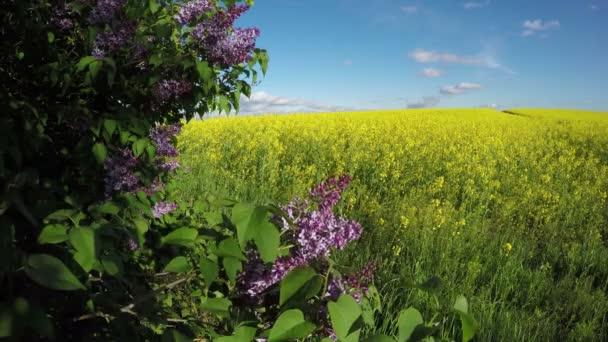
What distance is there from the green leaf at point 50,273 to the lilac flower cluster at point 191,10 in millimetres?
1956

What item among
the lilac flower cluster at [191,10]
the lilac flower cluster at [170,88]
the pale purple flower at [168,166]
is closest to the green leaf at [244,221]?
the lilac flower cluster at [170,88]

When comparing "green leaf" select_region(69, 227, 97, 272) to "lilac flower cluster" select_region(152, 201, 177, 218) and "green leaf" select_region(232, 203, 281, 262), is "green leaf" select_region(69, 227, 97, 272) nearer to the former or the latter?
"green leaf" select_region(232, 203, 281, 262)

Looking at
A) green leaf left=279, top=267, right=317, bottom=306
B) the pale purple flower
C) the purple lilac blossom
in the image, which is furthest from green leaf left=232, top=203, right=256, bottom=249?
the pale purple flower

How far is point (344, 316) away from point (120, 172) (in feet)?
6.43

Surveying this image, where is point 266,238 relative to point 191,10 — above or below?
below

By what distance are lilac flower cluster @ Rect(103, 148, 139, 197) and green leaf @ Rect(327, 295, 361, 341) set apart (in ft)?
6.32

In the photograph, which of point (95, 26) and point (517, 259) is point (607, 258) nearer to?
point (517, 259)

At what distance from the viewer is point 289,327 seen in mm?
Answer: 803

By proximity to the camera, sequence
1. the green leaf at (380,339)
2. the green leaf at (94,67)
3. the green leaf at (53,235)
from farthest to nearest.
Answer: the green leaf at (94,67) → the green leaf at (53,235) → the green leaf at (380,339)

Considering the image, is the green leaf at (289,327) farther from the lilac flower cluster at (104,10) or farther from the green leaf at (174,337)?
the lilac flower cluster at (104,10)

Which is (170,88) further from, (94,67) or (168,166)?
(168,166)

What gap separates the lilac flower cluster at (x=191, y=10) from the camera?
246 centimetres

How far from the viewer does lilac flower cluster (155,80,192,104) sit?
91.9 inches

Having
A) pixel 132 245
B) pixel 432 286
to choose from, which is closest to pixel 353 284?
pixel 432 286
